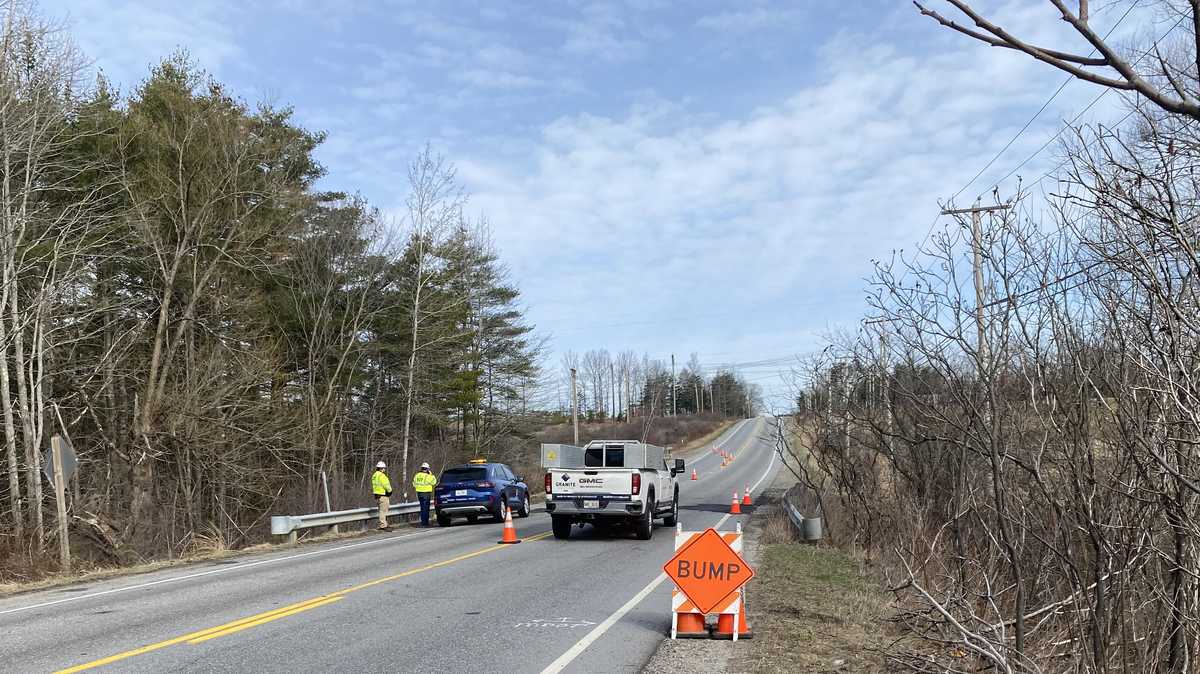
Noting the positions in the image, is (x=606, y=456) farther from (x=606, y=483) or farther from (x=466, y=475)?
(x=466, y=475)

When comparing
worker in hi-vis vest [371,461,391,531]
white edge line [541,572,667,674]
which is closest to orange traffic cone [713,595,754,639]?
white edge line [541,572,667,674]

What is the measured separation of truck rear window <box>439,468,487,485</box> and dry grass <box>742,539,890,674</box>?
11557 millimetres

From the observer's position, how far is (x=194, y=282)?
24703 millimetres

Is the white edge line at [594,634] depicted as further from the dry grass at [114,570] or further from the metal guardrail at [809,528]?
the dry grass at [114,570]

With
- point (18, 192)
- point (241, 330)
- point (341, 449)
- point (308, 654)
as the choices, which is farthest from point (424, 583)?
point (341, 449)

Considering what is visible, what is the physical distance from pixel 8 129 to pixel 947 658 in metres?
20.3

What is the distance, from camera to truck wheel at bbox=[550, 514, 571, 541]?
20.0m

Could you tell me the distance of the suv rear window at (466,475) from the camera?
25.5 m

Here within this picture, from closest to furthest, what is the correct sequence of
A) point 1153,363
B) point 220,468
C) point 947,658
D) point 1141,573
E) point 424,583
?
point 1153,363 < point 1141,573 < point 947,658 < point 424,583 < point 220,468

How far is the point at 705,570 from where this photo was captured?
9.19 meters

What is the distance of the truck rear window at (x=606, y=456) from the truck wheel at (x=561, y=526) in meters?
1.96

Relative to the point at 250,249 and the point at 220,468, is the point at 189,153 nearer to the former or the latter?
the point at 250,249

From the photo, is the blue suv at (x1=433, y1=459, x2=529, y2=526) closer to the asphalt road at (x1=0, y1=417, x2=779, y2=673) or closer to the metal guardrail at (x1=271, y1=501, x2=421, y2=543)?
the metal guardrail at (x1=271, y1=501, x2=421, y2=543)

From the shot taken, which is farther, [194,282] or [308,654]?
[194,282]
